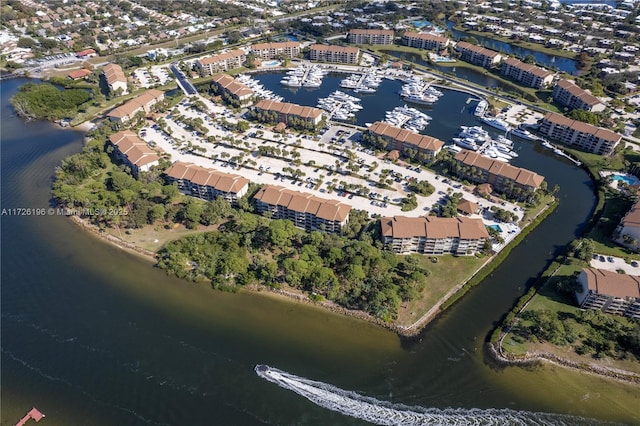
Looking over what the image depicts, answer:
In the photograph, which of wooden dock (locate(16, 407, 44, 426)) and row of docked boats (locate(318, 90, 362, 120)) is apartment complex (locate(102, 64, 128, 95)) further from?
wooden dock (locate(16, 407, 44, 426))

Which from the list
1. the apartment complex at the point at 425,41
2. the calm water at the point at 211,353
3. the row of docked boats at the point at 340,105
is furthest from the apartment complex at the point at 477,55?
the calm water at the point at 211,353

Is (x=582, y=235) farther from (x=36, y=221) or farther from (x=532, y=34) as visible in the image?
(x=532, y=34)

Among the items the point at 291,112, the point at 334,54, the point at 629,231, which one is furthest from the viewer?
the point at 334,54

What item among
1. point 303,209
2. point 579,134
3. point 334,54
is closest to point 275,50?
point 334,54

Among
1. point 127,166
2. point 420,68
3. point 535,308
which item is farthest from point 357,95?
point 535,308

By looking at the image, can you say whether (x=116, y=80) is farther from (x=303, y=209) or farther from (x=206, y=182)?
(x=303, y=209)

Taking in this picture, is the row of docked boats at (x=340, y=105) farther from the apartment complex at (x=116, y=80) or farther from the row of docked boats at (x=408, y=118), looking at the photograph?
the apartment complex at (x=116, y=80)

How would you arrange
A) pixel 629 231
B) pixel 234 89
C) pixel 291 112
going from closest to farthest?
pixel 629 231 → pixel 291 112 → pixel 234 89

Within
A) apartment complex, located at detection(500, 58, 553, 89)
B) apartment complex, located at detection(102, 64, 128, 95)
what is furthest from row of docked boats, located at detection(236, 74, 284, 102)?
apartment complex, located at detection(500, 58, 553, 89)

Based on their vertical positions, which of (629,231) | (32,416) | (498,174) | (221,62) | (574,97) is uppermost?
(574,97)
